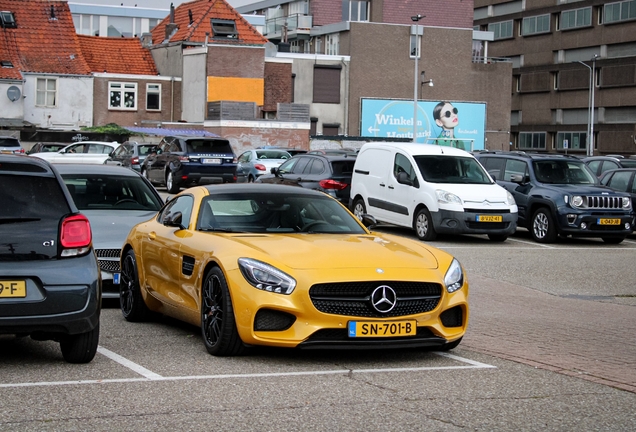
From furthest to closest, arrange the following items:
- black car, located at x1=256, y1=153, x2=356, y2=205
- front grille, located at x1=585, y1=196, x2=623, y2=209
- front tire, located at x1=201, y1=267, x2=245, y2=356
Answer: black car, located at x1=256, y1=153, x2=356, y2=205 → front grille, located at x1=585, y1=196, x2=623, y2=209 → front tire, located at x1=201, y1=267, x2=245, y2=356

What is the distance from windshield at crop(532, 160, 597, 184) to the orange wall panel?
42995 millimetres

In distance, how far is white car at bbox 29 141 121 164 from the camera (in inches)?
1460

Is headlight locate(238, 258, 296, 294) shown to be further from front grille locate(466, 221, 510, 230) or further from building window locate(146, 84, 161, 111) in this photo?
building window locate(146, 84, 161, 111)

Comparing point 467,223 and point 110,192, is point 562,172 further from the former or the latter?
point 110,192

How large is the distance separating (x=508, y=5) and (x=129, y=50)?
5058 centimetres

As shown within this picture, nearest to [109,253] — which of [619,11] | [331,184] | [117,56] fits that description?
[331,184]

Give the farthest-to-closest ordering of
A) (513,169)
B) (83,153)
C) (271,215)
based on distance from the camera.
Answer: (83,153)
(513,169)
(271,215)

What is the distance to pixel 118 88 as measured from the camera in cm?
6575

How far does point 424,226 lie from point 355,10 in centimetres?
6996

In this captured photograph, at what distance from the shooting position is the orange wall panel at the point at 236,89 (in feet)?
211

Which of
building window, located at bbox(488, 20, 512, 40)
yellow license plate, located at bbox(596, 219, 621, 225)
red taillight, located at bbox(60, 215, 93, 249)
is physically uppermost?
building window, located at bbox(488, 20, 512, 40)

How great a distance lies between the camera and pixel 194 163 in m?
35.5

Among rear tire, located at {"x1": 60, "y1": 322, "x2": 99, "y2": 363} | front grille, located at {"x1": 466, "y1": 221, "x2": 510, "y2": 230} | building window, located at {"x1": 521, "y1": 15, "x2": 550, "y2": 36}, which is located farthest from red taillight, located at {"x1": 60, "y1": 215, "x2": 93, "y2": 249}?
building window, located at {"x1": 521, "y1": 15, "x2": 550, "y2": 36}

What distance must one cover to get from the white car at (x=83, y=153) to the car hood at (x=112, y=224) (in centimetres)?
2401
